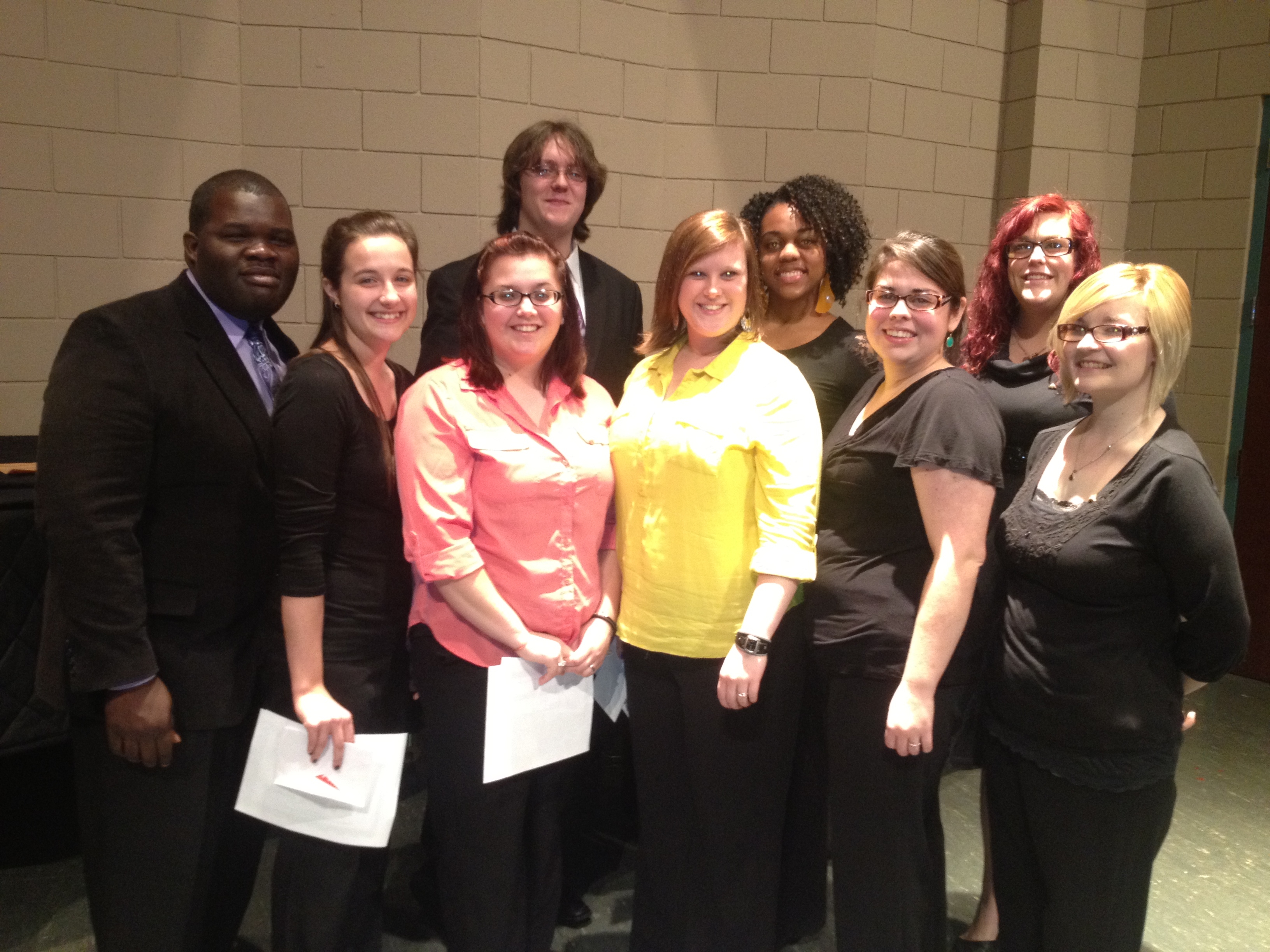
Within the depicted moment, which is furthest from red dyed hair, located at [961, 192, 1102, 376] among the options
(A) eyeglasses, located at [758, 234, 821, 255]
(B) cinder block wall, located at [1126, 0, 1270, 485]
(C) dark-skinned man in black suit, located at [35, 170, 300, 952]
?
(B) cinder block wall, located at [1126, 0, 1270, 485]

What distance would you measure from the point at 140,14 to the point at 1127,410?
3.38 meters

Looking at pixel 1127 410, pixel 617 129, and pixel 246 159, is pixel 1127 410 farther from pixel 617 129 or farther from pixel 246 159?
pixel 246 159

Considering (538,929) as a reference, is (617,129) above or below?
above

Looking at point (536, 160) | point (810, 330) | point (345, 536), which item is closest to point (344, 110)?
point (536, 160)

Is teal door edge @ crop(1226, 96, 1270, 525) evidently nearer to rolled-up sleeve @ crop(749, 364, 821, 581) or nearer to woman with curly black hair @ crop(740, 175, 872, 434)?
woman with curly black hair @ crop(740, 175, 872, 434)

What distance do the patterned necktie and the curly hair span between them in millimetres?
1331

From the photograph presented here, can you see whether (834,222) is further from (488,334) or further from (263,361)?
(263,361)

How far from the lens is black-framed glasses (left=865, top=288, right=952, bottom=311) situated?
5.34 feet

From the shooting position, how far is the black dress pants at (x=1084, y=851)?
1474mm

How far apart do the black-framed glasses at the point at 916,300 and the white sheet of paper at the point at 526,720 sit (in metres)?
0.92

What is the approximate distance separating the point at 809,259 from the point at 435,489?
1262 mm

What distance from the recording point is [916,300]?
5.34 feet

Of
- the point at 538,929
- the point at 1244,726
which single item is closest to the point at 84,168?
the point at 538,929

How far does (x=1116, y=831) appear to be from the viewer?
147 centimetres
